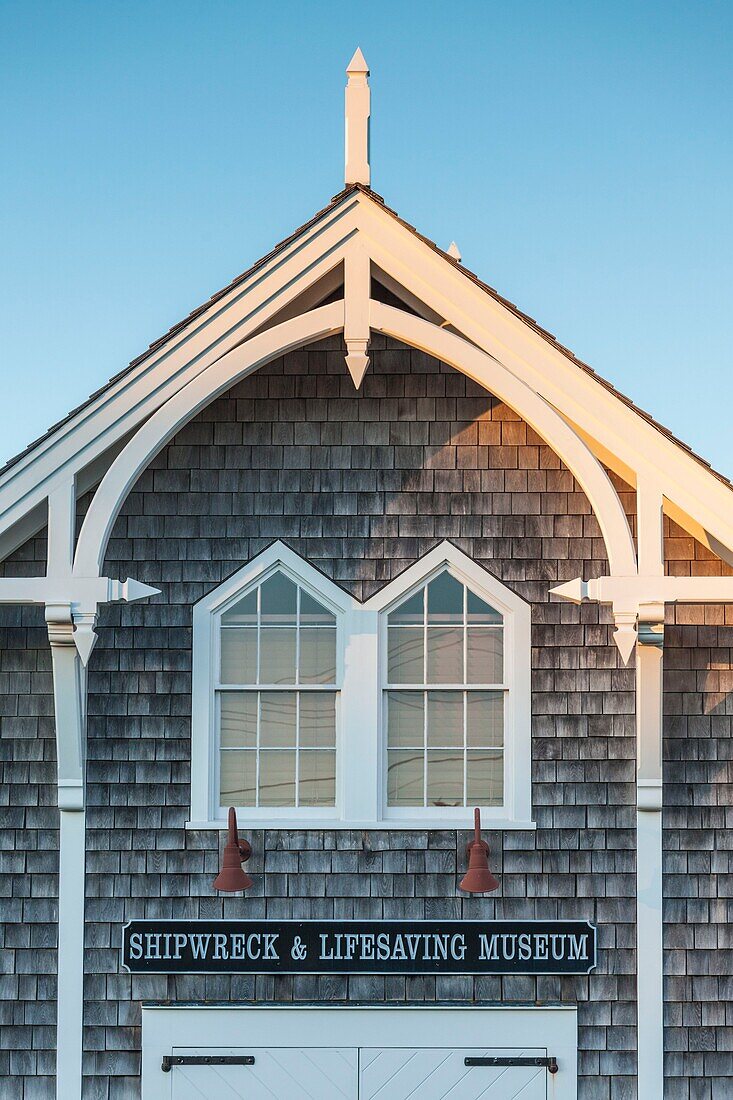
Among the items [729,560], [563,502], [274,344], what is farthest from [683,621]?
[274,344]

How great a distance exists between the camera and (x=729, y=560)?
773 centimetres

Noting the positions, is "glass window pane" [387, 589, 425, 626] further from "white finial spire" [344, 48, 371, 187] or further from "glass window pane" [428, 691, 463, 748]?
"white finial spire" [344, 48, 371, 187]

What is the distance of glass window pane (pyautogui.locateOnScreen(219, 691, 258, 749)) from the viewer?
316 inches

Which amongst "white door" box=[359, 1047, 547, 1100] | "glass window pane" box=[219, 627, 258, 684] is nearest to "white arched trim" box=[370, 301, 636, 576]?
"glass window pane" box=[219, 627, 258, 684]

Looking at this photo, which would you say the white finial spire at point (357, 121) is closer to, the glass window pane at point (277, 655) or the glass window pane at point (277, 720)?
the glass window pane at point (277, 655)

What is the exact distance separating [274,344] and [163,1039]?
4.78 m

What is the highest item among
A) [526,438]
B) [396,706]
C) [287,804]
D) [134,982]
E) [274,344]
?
[274,344]

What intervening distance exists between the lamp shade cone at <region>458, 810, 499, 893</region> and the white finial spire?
4.39 meters

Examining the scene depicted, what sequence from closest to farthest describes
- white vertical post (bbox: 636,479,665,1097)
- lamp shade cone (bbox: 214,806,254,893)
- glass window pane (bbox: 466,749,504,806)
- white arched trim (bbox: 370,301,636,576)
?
white arched trim (bbox: 370,301,636,576)
white vertical post (bbox: 636,479,665,1097)
lamp shade cone (bbox: 214,806,254,893)
glass window pane (bbox: 466,749,504,806)

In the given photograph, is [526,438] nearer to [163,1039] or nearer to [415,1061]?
[415,1061]

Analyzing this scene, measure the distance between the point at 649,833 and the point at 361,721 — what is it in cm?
212

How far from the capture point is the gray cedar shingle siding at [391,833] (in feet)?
25.5

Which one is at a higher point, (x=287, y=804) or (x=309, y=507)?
(x=309, y=507)

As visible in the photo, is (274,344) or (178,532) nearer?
(274,344)
